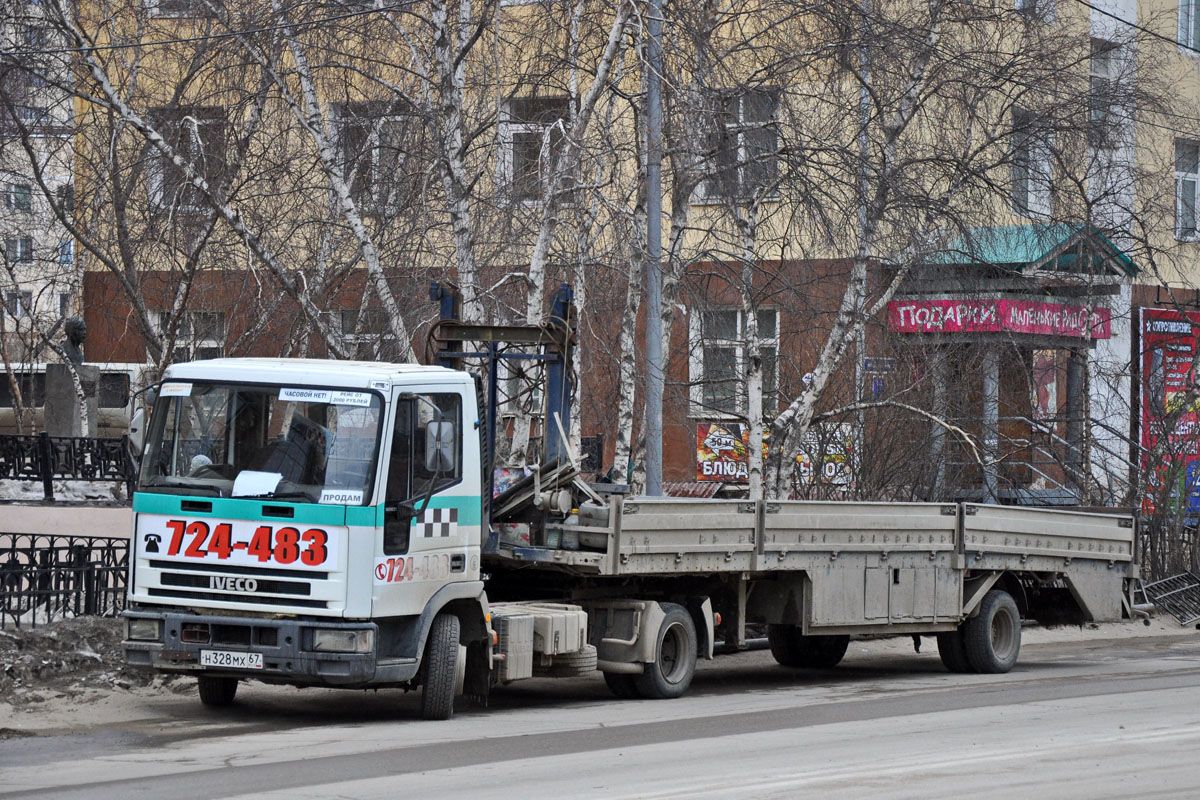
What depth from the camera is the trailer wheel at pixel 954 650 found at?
16.9 m

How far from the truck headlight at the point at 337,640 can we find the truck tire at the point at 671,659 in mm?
3245

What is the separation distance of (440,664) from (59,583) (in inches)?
186

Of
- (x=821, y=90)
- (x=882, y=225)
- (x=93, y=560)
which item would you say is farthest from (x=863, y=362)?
(x=93, y=560)

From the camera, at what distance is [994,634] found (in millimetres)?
17031

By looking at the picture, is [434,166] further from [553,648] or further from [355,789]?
[355,789]

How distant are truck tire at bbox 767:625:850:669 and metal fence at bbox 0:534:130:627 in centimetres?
671

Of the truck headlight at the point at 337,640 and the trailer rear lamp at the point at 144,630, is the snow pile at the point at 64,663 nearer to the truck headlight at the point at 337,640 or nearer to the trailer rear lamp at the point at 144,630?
the trailer rear lamp at the point at 144,630

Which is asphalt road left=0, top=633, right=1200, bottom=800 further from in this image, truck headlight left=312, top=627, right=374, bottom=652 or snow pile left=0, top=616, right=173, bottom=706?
truck headlight left=312, top=627, right=374, bottom=652

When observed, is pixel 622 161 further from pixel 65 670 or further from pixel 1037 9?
pixel 65 670

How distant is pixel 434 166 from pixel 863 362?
291 inches

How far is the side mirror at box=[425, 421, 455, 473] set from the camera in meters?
12.2

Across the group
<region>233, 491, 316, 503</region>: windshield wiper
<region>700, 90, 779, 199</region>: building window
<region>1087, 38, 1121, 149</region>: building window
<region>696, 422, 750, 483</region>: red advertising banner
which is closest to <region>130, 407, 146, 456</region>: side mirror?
<region>233, 491, 316, 503</region>: windshield wiper

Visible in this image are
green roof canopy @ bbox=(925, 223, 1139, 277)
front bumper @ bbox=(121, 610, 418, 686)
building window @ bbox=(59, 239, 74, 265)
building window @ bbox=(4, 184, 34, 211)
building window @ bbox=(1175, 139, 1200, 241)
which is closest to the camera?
front bumper @ bbox=(121, 610, 418, 686)

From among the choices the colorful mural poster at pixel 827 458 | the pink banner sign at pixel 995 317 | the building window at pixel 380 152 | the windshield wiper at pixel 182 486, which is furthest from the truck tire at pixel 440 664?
the colorful mural poster at pixel 827 458
